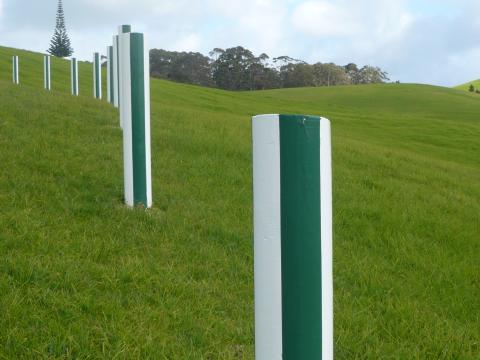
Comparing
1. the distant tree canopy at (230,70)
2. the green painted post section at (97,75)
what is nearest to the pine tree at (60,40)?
the distant tree canopy at (230,70)

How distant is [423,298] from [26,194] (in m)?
3.31

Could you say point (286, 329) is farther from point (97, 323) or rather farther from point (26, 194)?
point (26, 194)

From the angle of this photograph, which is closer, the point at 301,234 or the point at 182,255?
the point at 301,234

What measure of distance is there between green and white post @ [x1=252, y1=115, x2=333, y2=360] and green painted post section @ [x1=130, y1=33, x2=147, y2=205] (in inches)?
136

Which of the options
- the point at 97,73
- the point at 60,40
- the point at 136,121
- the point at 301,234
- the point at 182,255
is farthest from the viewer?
the point at 60,40

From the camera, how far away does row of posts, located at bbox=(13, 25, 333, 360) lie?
67.2 inches

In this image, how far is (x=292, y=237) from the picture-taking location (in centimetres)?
172

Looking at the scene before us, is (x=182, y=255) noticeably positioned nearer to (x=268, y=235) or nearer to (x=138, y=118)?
(x=138, y=118)

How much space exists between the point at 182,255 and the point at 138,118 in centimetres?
154

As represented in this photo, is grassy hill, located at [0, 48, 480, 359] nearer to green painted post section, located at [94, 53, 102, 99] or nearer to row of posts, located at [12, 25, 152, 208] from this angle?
row of posts, located at [12, 25, 152, 208]

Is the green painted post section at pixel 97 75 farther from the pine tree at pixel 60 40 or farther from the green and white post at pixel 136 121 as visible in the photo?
the pine tree at pixel 60 40

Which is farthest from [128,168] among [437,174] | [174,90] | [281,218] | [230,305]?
[174,90]

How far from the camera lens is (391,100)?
57.8 meters

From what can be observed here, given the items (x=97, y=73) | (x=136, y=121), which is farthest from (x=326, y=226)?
(x=97, y=73)
